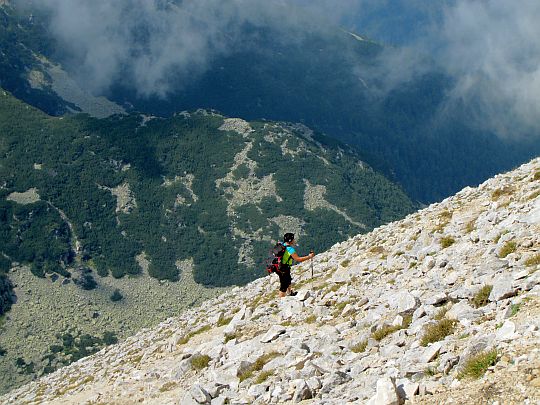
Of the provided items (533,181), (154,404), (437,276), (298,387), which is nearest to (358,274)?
(437,276)

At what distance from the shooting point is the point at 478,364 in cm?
1356

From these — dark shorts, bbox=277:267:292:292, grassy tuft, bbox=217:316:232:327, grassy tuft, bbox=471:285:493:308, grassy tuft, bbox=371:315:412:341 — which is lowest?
grassy tuft, bbox=371:315:412:341

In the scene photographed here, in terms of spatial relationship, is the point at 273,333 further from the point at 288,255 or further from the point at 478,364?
the point at 478,364

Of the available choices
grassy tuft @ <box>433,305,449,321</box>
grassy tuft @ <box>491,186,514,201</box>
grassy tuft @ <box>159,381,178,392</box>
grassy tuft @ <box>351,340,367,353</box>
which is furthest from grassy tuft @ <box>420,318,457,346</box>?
grassy tuft @ <box>491,186,514,201</box>

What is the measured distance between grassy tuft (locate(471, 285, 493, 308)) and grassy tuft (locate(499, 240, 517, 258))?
3.91m

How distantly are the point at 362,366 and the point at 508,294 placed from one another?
4715 mm

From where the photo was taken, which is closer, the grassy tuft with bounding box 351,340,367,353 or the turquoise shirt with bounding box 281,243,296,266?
the grassy tuft with bounding box 351,340,367,353

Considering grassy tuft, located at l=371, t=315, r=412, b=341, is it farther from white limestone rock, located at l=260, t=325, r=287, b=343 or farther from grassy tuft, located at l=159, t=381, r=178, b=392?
grassy tuft, located at l=159, t=381, r=178, b=392

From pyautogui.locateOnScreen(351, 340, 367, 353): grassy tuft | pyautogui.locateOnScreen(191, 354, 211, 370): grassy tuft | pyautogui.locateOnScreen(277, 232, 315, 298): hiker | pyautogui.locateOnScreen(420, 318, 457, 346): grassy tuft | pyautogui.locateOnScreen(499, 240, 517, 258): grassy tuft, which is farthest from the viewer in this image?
pyautogui.locateOnScreen(277, 232, 315, 298): hiker

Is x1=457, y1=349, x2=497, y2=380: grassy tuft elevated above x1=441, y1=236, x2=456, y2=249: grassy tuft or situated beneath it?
situated beneath

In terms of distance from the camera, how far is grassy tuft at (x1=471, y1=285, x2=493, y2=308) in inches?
713

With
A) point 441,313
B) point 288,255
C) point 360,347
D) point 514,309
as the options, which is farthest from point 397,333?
point 288,255

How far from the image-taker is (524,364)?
12.8 metres

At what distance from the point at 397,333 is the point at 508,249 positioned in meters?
6.30
